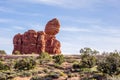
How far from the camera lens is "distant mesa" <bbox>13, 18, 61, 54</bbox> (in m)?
85.2

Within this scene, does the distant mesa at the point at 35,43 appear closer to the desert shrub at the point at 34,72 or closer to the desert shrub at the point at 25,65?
the desert shrub at the point at 25,65

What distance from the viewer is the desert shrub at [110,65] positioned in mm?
47156

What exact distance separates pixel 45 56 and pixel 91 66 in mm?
15226

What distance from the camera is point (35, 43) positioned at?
3369 inches

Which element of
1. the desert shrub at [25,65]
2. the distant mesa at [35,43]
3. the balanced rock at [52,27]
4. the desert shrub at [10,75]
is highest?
the balanced rock at [52,27]

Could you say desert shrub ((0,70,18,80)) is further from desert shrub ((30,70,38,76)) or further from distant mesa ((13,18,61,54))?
distant mesa ((13,18,61,54))

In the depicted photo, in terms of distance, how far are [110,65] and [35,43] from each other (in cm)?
4008

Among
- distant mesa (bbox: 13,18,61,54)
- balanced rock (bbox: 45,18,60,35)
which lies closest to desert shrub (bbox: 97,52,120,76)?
distant mesa (bbox: 13,18,61,54)

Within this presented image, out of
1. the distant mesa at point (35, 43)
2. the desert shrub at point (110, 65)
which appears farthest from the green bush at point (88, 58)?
the distant mesa at point (35, 43)

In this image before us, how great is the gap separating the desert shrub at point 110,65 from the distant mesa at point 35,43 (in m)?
Result: 36.8

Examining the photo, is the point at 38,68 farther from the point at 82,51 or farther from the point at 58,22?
the point at 58,22

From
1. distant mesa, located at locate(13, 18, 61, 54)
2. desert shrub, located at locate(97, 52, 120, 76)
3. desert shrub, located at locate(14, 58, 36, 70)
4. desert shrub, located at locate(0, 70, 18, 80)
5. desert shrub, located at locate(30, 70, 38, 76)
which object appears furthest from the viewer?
distant mesa, located at locate(13, 18, 61, 54)

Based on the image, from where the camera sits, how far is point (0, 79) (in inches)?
1843

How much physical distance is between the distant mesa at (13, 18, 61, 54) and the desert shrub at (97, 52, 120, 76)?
3684cm
